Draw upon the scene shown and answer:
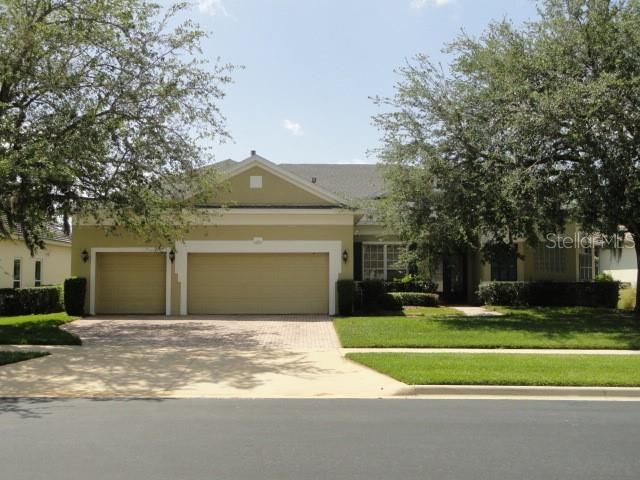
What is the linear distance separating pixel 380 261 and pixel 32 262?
50.5ft

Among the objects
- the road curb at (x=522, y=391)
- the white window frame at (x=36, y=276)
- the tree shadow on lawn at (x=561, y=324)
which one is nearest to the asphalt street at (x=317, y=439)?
the road curb at (x=522, y=391)

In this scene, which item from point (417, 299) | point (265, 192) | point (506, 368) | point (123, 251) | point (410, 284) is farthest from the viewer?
point (410, 284)

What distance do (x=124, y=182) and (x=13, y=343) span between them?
4.74 meters

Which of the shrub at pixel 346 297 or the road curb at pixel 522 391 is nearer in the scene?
the road curb at pixel 522 391

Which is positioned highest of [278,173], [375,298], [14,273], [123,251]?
[278,173]

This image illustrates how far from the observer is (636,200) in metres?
16.3

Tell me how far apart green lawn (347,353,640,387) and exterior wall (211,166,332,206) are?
9.95 m

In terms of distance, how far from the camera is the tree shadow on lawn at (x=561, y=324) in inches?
635

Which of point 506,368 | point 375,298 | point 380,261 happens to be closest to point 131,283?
point 375,298

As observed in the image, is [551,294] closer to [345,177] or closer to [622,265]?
[622,265]

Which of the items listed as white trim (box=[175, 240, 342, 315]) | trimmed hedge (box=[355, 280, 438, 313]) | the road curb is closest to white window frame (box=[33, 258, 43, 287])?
white trim (box=[175, 240, 342, 315])

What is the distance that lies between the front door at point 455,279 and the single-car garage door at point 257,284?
6936 millimetres

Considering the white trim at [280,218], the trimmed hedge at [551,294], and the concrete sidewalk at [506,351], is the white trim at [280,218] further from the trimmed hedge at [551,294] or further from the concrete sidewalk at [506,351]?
the concrete sidewalk at [506,351]

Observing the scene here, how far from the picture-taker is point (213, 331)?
17750mm
